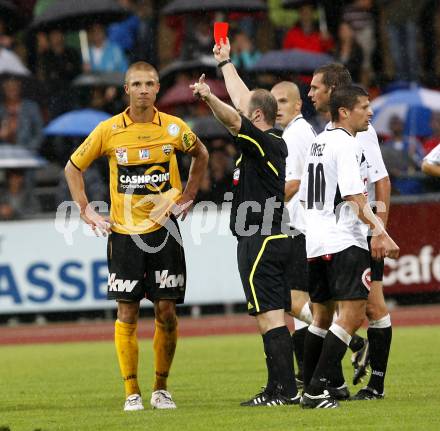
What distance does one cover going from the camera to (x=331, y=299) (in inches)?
359

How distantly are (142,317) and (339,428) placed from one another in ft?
36.6

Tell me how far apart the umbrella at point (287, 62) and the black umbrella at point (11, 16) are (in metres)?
4.81

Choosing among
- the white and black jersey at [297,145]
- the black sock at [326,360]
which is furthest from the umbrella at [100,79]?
the black sock at [326,360]

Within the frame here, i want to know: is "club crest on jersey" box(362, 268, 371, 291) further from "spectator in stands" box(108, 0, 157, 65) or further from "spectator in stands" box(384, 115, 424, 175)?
"spectator in stands" box(108, 0, 157, 65)

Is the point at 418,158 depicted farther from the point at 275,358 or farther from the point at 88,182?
the point at 275,358

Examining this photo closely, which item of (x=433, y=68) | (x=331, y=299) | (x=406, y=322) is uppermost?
(x=433, y=68)

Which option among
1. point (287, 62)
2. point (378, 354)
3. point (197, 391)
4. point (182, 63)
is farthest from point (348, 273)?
point (182, 63)

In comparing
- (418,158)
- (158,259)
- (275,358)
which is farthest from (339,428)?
(418,158)

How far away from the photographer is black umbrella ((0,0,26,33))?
870 inches

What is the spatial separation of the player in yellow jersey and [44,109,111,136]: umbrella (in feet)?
32.4

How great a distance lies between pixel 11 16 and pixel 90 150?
44.0 ft

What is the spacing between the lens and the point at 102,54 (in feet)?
69.9

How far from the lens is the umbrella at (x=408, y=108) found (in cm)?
1956

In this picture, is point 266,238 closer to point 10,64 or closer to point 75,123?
point 75,123
